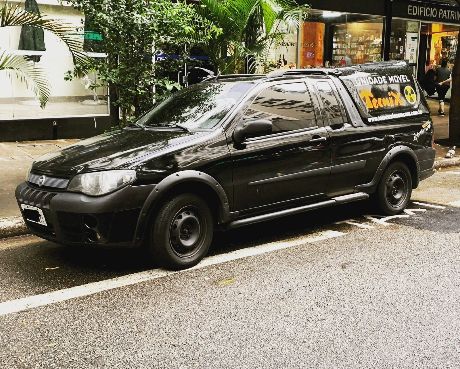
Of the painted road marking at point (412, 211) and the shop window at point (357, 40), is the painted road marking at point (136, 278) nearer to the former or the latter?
the painted road marking at point (412, 211)

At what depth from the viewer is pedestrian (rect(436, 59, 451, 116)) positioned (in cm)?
1880

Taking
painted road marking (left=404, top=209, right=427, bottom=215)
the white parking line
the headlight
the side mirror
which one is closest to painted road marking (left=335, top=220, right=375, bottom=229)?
the white parking line

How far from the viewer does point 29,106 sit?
11656 mm

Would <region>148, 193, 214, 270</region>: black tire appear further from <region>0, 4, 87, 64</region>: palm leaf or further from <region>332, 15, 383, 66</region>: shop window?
<region>332, 15, 383, 66</region>: shop window

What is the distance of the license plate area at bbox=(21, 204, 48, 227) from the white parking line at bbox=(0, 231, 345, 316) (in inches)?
28.6

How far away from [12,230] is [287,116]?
325 cm

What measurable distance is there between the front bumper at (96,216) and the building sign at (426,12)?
15.9m

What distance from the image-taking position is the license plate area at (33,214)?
5125 mm

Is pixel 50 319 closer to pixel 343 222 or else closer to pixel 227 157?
pixel 227 157

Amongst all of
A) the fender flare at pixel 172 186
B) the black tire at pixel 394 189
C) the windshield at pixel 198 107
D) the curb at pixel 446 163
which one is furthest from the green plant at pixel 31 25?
the curb at pixel 446 163

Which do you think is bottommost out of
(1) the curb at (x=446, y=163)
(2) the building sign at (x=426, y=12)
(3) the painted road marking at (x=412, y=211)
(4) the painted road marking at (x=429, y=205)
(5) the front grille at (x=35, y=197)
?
(3) the painted road marking at (x=412, y=211)

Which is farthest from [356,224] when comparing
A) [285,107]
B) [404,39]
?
[404,39]

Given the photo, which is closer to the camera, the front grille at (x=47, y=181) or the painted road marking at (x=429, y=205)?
the front grille at (x=47, y=181)

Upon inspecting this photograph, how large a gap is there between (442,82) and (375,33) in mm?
2688
